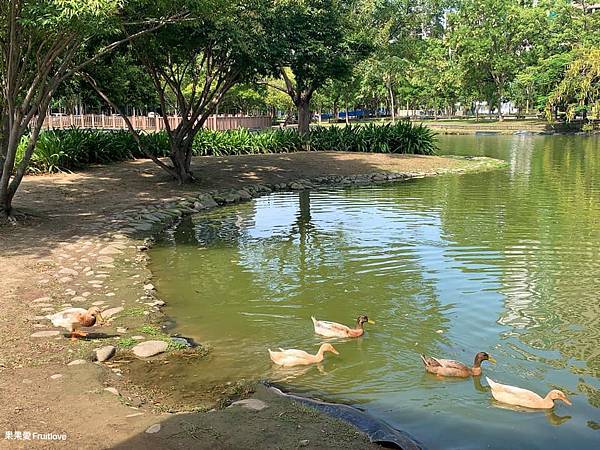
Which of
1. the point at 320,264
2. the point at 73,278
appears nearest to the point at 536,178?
the point at 320,264

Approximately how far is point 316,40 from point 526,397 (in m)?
18.7

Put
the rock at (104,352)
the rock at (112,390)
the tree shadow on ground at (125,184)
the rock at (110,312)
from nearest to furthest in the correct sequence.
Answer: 1. the rock at (112,390)
2. the rock at (104,352)
3. the rock at (110,312)
4. the tree shadow on ground at (125,184)

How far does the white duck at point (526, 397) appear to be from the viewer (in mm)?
5074

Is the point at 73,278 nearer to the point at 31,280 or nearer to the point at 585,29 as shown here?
the point at 31,280

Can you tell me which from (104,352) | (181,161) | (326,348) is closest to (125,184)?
(181,161)

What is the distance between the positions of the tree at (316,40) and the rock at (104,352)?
1322 cm

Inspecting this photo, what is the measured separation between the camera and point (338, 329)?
661 centimetres

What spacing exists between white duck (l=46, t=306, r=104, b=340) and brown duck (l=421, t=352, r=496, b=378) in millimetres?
3470

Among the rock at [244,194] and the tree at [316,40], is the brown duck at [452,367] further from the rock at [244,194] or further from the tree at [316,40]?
the tree at [316,40]

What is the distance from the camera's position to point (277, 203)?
1717 centimetres

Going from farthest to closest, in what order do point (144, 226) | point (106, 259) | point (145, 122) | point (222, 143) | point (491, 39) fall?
point (491, 39) → point (145, 122) → point (222, 143) → point (144, 226) → point (106, 259)

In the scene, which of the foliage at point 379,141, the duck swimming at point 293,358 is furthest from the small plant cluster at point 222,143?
the duck swimming at point 293,358

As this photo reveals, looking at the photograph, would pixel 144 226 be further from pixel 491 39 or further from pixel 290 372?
pixel 491 39

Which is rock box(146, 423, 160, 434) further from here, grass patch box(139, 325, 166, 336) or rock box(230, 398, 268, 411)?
grass patch box(139, 325, 166, 336)
